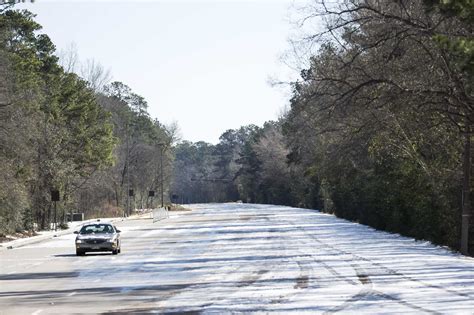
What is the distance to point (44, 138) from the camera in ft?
222

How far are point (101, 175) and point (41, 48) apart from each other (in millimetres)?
26362

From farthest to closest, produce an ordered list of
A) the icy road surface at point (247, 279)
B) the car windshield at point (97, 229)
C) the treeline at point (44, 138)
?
the treeline at point (44, 138) < the car windshield at point (97, 229) < the icy road surface at point (247, 279)

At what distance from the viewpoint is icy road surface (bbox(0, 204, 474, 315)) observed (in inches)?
688

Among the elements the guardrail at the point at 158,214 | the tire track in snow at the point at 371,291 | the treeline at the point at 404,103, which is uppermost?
the treeline at the point at 404,103

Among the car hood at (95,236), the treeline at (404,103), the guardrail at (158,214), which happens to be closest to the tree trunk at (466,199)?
the treeline at (404,103)

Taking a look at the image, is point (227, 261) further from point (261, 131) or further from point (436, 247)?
point (261, 131)

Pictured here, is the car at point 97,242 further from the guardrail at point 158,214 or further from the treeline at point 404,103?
the guardrail at point 158,214

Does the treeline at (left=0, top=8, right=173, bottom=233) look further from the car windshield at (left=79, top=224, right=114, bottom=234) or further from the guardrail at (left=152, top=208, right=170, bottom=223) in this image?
the car windshield at (left=79, top=224, right=114, bottom=234)

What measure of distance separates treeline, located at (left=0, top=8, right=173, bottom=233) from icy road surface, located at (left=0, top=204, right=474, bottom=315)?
9368 millimetres

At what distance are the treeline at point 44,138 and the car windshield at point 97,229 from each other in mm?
9323

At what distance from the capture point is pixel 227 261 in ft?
104

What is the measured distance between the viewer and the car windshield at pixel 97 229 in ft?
129

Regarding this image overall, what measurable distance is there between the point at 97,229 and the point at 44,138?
→ 2972 cm

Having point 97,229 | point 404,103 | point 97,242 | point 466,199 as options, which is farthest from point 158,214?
point 404,103
